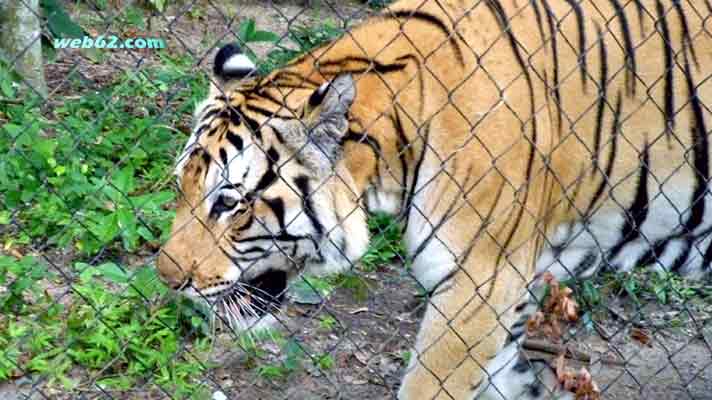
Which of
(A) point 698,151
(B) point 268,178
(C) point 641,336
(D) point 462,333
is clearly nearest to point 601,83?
(A) point 698,151

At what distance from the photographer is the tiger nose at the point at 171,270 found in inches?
127

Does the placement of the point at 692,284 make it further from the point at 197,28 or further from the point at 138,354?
the point at 197,28

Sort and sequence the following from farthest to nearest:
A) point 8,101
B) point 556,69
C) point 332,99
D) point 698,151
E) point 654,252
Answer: point 8,101 → point 654,252 → point 698,151 → point 556,69 → point 332,99

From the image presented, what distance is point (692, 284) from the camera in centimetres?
508

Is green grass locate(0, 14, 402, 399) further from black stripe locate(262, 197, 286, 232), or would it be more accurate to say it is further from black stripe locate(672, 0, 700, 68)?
black stripe locate(672, 0, 700, 68)

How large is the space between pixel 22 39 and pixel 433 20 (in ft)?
7.66

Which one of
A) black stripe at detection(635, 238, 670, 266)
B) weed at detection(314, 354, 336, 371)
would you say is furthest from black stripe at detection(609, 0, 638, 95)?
weed at detection(314, 354, 336, 371)

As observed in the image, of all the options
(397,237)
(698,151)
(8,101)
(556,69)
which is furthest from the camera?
(397,237)

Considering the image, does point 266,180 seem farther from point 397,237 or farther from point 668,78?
point 397,237

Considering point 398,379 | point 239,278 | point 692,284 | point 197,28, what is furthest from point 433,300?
point 197,28

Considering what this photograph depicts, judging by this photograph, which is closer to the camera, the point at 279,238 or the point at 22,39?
the point at 279,238

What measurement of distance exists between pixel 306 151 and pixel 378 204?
0.33 m

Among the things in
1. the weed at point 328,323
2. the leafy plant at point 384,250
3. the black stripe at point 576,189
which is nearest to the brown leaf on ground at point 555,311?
the black stripe at point 576,189

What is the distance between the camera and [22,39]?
5016 millimetres
